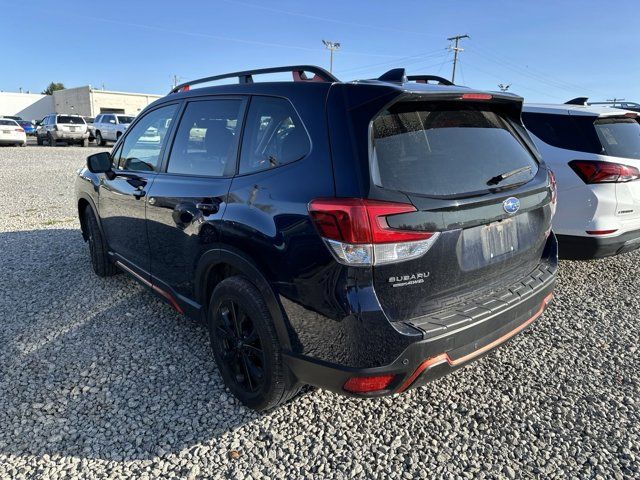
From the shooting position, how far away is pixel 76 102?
62719 millimetres

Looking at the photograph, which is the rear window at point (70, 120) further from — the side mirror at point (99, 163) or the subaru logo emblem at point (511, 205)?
the subaru logo emblem at point (511, 205)

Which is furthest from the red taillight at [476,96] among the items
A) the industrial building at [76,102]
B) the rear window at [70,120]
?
the industrial building at [76,102]

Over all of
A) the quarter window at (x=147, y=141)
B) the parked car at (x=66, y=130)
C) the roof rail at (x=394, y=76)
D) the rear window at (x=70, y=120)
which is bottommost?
the quarter window at (x=147, y=141)

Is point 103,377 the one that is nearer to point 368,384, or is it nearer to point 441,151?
point 368,384

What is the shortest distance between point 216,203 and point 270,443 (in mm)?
1340

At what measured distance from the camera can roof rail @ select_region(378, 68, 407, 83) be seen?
239 cm

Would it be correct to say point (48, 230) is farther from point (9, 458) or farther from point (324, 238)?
point (324, 238)

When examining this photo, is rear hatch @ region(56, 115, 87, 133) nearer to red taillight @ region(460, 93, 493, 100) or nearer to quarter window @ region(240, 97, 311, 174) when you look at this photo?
quarter window @ region(240, 97, 311, 174)

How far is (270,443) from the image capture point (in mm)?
2412

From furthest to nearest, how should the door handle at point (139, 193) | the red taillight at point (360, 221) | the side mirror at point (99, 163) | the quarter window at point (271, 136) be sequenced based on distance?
the side mirror at point (99, 163) < the door handle at point (139, 193) < the quarter window at point (271, 136) < the red taillight at point (360, 221)

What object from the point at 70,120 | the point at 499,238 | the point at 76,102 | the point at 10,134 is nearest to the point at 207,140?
the point at 499,238

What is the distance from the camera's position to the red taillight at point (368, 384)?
6.70ft

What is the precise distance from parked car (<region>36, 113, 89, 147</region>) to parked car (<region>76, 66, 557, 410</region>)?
92.2 feet

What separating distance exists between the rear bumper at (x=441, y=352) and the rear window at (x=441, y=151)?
Result: 2.00 ft
